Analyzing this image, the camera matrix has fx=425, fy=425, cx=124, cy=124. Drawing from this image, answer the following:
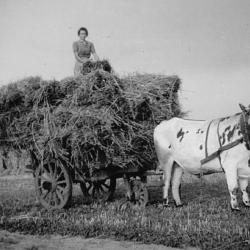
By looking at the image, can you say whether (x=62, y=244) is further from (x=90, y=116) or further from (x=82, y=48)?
(x=82, y=48)

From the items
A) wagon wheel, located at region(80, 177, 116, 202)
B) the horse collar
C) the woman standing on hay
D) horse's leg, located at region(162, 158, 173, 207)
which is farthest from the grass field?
the woman standing on hay

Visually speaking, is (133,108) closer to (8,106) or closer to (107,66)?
(107,66)

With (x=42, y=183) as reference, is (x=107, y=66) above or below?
above

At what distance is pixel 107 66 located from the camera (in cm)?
820

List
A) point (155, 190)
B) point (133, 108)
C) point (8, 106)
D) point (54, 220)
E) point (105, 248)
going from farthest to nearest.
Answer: point (155, 190)
point (8, 106)
point (133, 108)
point (54, 220)
point (105, 248)

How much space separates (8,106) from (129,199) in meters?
3.05

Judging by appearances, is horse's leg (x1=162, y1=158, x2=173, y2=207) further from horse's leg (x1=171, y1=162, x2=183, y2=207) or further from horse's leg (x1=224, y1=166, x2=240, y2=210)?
horse's leg (x1=224, y1=166, x2=240, y2=210)

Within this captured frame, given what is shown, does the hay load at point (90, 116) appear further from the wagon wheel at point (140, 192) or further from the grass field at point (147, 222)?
the grass field at point (147, 222)

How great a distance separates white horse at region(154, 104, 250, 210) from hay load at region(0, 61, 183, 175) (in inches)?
12.3

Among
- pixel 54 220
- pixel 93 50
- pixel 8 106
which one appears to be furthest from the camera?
pixel 93 50

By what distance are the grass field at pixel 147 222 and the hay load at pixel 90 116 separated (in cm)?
95

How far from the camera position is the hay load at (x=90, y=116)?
7.58 meters

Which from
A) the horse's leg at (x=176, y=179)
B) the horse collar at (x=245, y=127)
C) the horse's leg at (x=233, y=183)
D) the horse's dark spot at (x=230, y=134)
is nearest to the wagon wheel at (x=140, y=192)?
the horse's leg at (x=176, y=179)

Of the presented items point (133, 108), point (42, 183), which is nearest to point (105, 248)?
point (133, 108)
